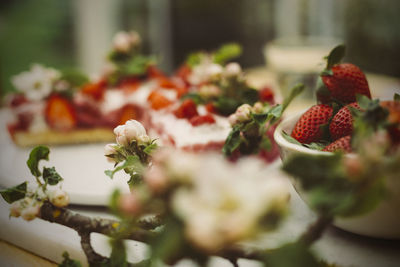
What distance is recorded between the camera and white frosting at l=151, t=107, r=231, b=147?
0.95m

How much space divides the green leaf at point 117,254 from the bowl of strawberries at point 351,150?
19 centimetres

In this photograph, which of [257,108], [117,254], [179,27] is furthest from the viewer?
[179,27]

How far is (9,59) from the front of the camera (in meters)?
3.16

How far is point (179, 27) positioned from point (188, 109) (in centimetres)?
215

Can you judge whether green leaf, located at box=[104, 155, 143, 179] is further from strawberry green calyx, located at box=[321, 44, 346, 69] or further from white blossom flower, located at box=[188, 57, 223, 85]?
white blossom flower, located at box=[188, 57, 223, 85]

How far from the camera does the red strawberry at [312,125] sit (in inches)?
25.7

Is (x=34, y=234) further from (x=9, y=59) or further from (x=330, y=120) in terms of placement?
(x=9, y=59)

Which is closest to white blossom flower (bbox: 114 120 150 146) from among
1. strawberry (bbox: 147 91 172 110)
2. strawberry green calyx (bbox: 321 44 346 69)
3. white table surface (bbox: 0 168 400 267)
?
white table surface (bbox: 0 168 400 267)

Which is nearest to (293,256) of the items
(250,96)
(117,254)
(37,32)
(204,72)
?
(117,254)

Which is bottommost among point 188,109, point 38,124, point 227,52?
point 38,124

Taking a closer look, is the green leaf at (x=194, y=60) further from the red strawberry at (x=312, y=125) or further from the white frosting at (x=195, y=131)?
the red strawberry at (x=312, y=125)

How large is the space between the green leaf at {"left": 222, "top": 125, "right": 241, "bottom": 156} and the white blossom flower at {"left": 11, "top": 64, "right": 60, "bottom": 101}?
77 cm

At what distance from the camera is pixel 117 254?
1.47 feet

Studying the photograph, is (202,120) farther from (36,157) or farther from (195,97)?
(36,157)
